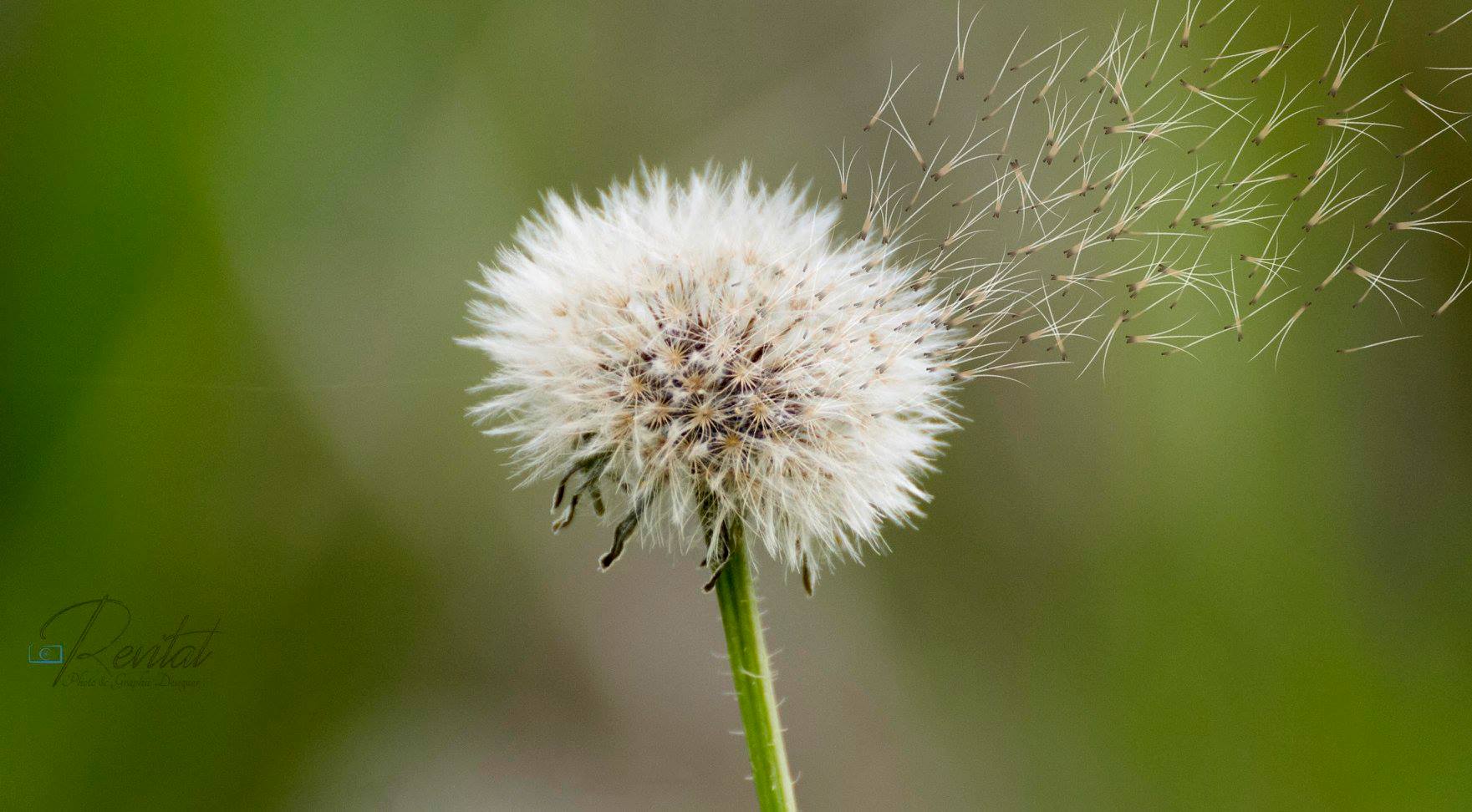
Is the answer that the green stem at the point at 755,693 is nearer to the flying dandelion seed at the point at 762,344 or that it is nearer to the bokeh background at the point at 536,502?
the flying dandelion seed at the point at 762,344

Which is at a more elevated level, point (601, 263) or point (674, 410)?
point (601, 263)

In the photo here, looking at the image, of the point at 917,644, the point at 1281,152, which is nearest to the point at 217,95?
the point at 917,644

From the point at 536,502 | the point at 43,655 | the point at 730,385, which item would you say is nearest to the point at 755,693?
the point at 730,385

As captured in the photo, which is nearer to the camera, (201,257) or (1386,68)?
(201,257)

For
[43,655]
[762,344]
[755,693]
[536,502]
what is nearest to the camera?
[755,693]

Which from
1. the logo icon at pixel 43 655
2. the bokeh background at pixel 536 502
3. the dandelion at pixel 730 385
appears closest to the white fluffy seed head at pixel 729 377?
the dandelion at pixel 730 385

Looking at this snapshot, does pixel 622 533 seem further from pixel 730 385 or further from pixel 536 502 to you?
pixel 536 502

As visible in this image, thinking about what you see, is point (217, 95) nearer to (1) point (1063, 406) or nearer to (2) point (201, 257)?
(2) point (201, 257)
